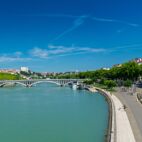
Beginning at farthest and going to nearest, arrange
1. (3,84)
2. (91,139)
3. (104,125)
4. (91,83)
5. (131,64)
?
(3,84)
(91,83)
(131,64)
(104,125)
(91,139)

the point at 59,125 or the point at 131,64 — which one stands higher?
the point at 131,64

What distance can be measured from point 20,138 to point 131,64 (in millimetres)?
39236

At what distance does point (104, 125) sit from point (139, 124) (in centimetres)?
332

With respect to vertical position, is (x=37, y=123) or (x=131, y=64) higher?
(x=131, y=64)

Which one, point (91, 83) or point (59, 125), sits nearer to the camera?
point (59, 125)

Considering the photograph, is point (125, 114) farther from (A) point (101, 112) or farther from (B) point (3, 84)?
(B) point (3, 84)

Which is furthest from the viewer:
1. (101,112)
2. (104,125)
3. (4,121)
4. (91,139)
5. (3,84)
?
(3,84)

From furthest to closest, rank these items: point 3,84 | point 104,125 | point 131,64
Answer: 1. point 3,84
2. point 131,64
3. point 104,125

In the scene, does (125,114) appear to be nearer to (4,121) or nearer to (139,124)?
(139,124)

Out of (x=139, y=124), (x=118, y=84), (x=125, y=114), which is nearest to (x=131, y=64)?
(x=118, y=84)

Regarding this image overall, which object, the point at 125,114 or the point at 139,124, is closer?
the point at 139,124

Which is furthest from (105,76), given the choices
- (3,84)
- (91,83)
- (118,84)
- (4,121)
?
(4,121)

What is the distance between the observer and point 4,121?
21.2 m

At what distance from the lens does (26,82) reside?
242 feet
